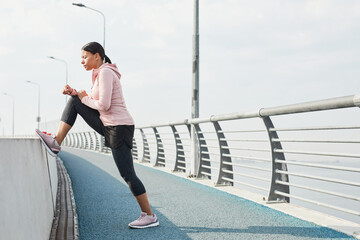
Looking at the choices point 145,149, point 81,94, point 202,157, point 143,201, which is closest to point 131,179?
point 143,201

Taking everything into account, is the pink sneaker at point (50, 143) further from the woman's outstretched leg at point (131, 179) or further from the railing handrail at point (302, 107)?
the railing handrail at point (302, 107)

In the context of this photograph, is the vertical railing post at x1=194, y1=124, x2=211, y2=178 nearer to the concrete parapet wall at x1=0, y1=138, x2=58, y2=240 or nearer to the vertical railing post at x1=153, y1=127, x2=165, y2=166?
the vertical railing post at x1=153, y1=127, x2=165, y2=166

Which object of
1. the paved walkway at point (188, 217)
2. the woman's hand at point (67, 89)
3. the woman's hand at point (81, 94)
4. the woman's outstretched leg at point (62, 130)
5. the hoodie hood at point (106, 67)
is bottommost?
the paved walkway at point (188, 217)

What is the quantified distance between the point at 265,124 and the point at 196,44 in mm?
4967

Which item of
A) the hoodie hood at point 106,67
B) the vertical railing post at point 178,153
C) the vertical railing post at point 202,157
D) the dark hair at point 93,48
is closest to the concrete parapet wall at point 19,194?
the hoodie hood at point 106,67

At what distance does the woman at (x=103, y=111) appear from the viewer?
4.15m

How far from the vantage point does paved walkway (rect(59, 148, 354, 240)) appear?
421 cm

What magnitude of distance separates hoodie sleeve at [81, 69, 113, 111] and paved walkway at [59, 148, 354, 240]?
121 centimetres

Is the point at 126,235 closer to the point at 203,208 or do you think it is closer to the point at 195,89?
the point at 203,208

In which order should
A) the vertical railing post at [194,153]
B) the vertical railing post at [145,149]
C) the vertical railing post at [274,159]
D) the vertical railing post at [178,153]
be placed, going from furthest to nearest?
the vertical railing post at [145,149] → the vertical railing post at [178,153] → the vertical railing post at [194,153] → the vertical railing post at [274,159]

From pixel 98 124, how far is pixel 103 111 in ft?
0.53

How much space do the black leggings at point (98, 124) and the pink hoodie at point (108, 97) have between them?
90 mm

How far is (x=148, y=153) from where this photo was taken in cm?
1485

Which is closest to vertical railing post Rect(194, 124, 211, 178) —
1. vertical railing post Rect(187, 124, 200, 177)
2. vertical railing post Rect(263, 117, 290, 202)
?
vertical railing post Rect(187, 124, 200, 177)
